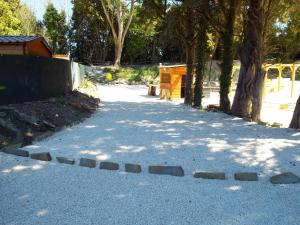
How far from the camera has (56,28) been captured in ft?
144

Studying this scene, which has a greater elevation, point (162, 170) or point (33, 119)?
point (33, 119)

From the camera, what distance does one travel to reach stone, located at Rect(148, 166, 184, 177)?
17.9 ft

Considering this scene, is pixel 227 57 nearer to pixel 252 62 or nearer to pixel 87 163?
pixel 252 62

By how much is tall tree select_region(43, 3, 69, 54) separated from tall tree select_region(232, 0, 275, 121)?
3417 cm

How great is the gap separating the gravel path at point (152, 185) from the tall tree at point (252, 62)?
5.23 meters

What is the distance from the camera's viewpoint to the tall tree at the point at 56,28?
Result: 43.6 m

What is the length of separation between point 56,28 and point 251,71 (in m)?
35.3

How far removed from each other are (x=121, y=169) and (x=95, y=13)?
38.8 m

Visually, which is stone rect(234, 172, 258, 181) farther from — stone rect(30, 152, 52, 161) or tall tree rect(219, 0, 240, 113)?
tall tree rect(219, 0, 240, 113)

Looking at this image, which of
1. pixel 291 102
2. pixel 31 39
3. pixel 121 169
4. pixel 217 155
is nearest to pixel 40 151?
pixel 121 169

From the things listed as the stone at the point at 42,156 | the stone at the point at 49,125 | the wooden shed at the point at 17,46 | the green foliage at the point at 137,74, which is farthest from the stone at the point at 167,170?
the green foliage at the point at 137,74

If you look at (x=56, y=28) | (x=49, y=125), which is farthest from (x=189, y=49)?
(x=56, y=28)

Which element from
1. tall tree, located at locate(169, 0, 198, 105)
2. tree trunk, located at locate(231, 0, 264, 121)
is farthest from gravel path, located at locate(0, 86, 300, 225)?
tall tree, located at locate(169, 0, 198, 105)

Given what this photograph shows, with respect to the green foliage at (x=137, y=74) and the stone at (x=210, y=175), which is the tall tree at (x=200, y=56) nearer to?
the stone at (x=210, y=175)
